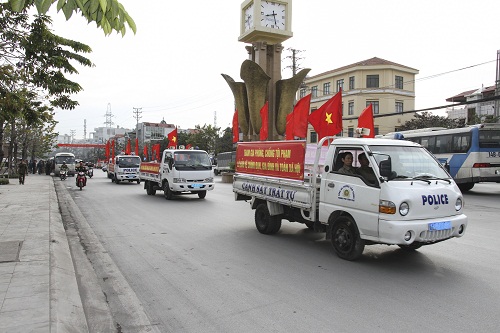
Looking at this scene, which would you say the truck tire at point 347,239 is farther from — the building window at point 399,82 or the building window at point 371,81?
the building window at point 399,82

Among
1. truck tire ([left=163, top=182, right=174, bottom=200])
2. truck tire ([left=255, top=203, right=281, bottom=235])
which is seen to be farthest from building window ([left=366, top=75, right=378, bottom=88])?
truck tire ([left=255, top=203, right=281, bottom=235])

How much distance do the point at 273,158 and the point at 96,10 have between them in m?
5.66

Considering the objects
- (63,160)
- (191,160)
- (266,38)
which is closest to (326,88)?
(266,38)

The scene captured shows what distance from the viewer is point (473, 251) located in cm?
700

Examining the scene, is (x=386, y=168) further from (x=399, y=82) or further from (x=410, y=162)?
(x=399, y=82)

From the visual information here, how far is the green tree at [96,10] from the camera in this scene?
111 inches

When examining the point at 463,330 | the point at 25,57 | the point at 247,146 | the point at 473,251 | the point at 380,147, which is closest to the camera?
the point at 463,330

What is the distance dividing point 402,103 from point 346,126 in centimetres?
803

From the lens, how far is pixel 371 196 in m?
5.90

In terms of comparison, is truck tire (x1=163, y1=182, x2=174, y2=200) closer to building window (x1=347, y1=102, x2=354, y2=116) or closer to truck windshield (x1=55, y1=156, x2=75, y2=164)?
truck windshield (x1=55, y1=156, x2=75, y2=164)

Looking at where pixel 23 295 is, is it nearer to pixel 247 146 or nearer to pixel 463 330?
pixel 463 330

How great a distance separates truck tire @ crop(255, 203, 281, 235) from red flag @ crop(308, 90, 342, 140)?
12.1 feet

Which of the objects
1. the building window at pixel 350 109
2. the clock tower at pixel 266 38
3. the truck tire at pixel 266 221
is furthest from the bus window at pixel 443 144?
the building window at pixel 350 109

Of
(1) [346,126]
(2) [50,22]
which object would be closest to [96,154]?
(1) [346,126]
